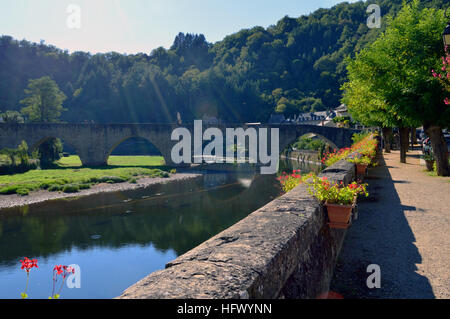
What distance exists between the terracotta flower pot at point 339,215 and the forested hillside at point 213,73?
7420 centimetres

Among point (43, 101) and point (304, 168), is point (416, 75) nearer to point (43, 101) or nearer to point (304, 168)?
point (304, 168)

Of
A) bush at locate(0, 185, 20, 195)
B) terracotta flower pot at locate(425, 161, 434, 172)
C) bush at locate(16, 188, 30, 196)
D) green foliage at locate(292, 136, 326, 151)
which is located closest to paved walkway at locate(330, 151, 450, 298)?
terracotta flower pot at locate(425, 161, 434, 172)

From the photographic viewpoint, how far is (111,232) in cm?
1777

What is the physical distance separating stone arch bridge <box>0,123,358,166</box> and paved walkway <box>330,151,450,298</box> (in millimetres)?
37252

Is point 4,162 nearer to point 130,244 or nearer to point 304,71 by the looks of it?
point 130,244

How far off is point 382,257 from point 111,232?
15.1 metres

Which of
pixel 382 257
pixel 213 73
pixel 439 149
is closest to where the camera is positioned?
pixel 382 257

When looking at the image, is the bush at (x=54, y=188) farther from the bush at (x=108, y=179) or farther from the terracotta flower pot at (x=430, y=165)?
the terracotta flower pot at (x=430, y=165)

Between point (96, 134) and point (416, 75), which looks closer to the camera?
point (416, 75)

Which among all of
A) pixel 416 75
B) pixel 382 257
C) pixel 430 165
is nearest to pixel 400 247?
pixel 382 257

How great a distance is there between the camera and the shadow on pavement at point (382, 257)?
4.20 meters

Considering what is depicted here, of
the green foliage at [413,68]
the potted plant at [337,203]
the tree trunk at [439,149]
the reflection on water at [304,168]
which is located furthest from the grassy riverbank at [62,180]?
the potted plant at [337,203]
